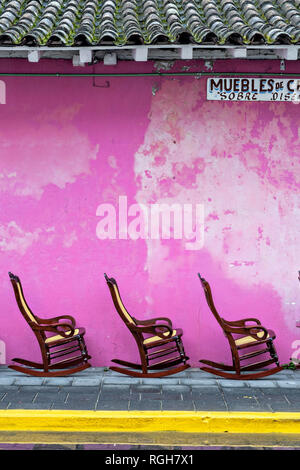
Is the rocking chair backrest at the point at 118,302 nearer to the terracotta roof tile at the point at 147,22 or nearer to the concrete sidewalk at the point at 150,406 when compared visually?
the concrete sidewalk at the point at 150,406

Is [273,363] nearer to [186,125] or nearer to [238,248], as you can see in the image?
[238,248]

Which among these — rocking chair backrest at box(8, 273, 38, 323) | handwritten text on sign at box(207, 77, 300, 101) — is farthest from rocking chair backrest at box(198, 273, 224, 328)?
handwritten text on sign at box(207, 77, 300, 101)

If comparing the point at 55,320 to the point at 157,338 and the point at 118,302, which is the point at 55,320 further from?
the point at 157,338

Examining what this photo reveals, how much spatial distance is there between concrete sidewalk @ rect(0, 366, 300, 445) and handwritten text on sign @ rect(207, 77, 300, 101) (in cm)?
375

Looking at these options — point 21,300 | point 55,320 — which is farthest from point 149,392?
point 21,300

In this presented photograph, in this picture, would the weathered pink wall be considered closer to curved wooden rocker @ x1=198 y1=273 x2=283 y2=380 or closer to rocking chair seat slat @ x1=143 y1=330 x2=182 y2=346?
curved wooden rocker @ x1=198 y1=273 x2=283 y2=380

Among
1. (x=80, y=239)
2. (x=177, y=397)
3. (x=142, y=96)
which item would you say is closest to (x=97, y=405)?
(x=177, y=397)

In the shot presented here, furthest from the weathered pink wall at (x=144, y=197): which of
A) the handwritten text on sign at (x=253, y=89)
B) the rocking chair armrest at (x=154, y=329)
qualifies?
the rocking chair armrest at (x=154, y=329)

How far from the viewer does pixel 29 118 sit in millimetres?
7902

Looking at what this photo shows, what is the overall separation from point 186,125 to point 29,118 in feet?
7.04

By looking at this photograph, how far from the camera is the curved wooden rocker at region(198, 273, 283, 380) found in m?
7.45

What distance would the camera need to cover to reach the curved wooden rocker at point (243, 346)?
7.45 metres

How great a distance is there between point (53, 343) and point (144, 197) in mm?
2306

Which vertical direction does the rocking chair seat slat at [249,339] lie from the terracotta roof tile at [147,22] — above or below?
below
